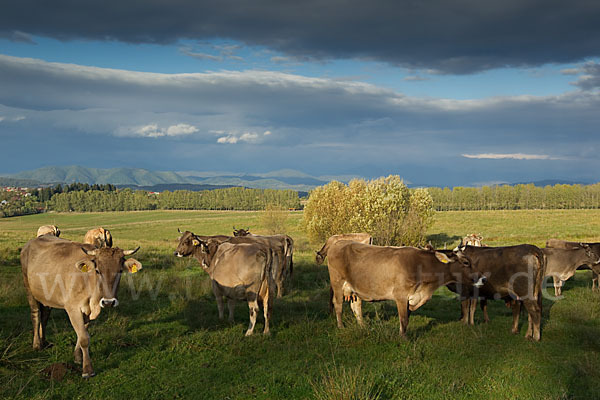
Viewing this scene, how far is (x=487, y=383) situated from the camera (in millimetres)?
8367

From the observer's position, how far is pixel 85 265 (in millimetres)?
8703

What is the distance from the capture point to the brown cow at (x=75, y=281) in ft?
28.2

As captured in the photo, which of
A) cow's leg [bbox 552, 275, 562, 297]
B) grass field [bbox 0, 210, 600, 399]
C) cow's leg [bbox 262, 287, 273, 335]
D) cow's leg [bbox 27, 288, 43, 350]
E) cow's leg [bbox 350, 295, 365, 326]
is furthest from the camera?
cow's leg [bbox 552, 275, 562, 297]

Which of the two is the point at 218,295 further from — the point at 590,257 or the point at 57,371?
the point at 590,257

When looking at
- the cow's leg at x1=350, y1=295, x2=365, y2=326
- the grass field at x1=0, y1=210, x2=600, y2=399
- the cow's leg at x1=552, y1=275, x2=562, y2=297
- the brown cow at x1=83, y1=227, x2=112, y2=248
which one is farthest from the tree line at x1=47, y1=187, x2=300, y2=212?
the cow's leg at x1=350, y1=295, x2=365, y2=326

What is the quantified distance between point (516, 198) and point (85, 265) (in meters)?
187

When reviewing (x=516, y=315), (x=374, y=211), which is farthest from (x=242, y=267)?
(x=374, y=211)

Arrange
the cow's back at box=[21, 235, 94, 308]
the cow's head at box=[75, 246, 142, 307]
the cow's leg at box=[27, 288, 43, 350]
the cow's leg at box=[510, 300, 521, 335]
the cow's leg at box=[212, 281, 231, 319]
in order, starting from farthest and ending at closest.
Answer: the cow's leg at box=[212, 281, 231, 319] < the cow's leg at box=[510, 300, 521, 335] < the cow's leg at box=[27, 288, 43, 350] < the cow's back at box=[21, 235, 94, 308] < the cow's head at box=[75, 246, 142, 307]

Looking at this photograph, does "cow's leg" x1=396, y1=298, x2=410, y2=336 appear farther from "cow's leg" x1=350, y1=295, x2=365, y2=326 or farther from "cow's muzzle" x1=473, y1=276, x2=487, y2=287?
"cow's muzzle" x1=473, y1=276, x2=487, y2=287

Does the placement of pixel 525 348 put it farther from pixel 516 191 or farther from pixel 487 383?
pixel 516 191

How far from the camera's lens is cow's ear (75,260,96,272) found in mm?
8609

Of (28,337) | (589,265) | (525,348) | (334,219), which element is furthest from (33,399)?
(334,219)

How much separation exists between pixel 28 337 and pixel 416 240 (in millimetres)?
38732

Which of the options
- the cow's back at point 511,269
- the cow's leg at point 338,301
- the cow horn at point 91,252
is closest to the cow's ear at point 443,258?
the cow's back at point 511,269
